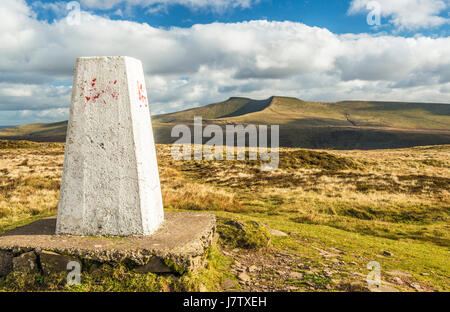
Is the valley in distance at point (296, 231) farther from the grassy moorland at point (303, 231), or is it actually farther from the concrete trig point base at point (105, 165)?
the concrete trig point base at point (105, 165)

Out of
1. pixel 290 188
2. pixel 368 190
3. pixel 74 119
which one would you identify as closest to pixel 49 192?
pixel 74 119

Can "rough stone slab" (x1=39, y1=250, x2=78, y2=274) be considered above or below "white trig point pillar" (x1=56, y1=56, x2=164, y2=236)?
below

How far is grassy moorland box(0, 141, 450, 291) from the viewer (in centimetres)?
526

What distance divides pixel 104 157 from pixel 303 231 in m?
6.65

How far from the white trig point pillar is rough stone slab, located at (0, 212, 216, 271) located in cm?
33

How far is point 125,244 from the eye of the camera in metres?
5.27

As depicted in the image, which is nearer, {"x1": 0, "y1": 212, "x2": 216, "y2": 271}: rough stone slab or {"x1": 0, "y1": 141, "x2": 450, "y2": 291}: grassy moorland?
{"x1": 0, "y1": 212, "x2": 216, "y2": 271}: rough stone slab

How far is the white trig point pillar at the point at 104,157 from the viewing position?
5.67 meters

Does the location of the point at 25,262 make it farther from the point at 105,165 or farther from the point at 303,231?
the point at 303,231

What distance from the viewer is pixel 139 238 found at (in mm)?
5578

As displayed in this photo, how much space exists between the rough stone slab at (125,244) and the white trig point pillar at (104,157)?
0.33 m

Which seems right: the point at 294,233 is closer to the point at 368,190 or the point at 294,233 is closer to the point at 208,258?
the point at 208,258

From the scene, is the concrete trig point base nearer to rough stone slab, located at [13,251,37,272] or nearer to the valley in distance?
rough stone slab, located at [13,251,37,272]

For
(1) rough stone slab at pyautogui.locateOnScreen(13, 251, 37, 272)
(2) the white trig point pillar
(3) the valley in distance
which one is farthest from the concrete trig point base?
(3) the valley in distance
